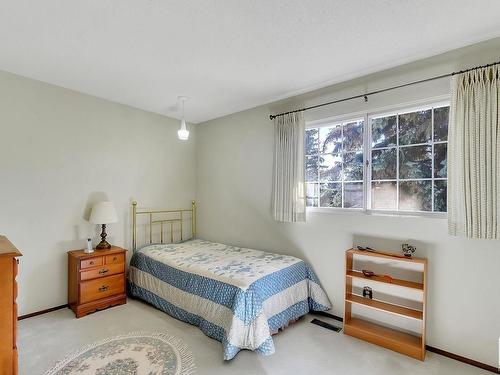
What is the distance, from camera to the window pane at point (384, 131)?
2641mm

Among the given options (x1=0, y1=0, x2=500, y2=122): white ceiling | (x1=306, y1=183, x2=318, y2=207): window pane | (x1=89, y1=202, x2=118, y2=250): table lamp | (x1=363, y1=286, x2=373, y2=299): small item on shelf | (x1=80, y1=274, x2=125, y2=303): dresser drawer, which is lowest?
(x1=80, y1=274, x2=125, y2=303): dresser drawer

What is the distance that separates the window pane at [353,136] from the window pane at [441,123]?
646mm

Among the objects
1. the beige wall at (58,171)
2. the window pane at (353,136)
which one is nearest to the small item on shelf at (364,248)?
the window pane at (353,136)

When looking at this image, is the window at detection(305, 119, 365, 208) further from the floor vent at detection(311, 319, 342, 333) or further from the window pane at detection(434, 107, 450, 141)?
the floor vent at detection(311, 319, 342, 333)

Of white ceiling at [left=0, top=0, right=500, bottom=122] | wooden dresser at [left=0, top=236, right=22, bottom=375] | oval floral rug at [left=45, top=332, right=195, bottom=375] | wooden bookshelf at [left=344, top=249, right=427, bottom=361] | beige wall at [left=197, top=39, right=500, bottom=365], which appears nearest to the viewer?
wooden dresser at [left=0, top=236, right=22, bottom=375]

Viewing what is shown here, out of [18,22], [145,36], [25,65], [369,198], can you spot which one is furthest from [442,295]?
[25,65]

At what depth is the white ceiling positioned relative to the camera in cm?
178

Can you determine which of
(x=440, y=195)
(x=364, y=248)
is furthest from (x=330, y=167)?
(x=440, y=195)

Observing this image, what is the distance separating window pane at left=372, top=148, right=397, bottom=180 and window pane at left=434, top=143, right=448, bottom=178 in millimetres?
329

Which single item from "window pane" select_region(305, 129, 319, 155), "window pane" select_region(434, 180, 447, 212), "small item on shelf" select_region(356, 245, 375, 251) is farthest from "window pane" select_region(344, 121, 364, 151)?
"small item on shelf" select_region(356, 245, 375, 251)

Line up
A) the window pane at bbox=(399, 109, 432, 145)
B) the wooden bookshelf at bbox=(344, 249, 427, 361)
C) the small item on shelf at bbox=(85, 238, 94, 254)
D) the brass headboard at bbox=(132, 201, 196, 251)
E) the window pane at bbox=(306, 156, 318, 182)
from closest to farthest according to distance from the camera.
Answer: the wooden bookshelf at bbox=(344, 249, 427, 361), the window pane at bbox=(399, 109, 432, 145), the small item on shelf at bbox=(85, 238, 94, 254), the window pane at bbox=(306, 156, 318, 182), the brass headboard at bbox=(132, 201, 196, 251)

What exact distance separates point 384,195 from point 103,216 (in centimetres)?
310

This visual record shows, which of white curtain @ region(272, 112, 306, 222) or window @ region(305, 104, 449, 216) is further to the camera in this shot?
white curtain @ region(272, 112, 306, 222)

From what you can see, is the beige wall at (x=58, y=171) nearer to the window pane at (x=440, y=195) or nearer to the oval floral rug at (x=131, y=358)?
the oval floral rug at (x=131, y=358)
